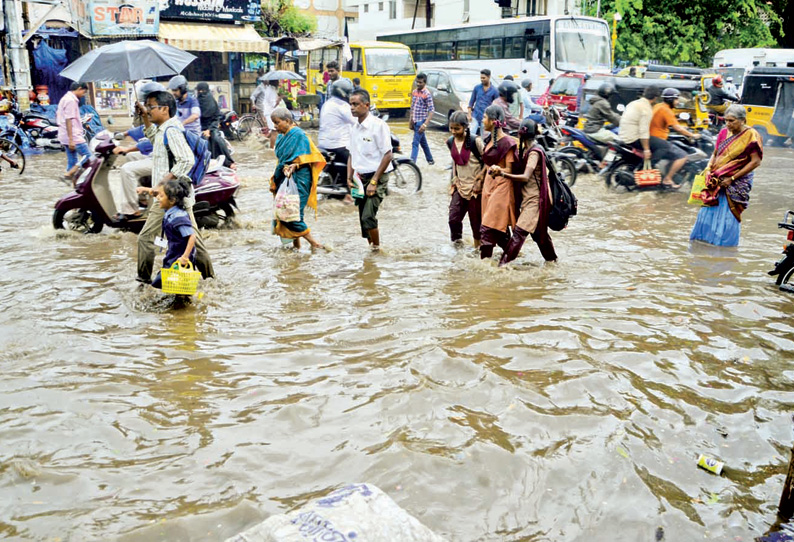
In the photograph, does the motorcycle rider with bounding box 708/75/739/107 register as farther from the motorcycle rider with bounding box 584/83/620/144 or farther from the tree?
the tree

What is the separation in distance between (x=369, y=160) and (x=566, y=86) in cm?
1389

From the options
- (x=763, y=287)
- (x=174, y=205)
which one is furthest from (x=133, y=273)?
(x=763, y=287)

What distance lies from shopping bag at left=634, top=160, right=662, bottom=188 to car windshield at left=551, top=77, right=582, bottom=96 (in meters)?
8.94

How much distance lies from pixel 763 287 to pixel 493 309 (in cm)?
258

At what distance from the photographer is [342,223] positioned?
9.26 m

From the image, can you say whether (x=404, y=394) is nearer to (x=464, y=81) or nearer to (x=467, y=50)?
(x=464, y=81)

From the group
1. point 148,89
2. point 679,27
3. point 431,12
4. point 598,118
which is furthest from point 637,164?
point 431,12

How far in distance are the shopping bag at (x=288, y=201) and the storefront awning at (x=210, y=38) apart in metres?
15.6

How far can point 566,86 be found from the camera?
19.7m

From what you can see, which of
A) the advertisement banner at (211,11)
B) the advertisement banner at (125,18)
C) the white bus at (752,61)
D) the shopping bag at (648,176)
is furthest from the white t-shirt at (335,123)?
the white bus at (752,61)

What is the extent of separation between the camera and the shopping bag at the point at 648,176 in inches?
Result: 430

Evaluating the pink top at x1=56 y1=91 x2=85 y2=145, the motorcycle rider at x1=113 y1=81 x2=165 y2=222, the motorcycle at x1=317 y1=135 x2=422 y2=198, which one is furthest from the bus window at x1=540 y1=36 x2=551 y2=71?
the motorcycle rider at x1=113 y1=81 x2=165 y2=222

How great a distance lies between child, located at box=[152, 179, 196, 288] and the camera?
5503 millimetres

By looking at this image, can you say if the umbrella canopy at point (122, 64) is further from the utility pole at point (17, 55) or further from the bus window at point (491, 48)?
the bus window at point (491, 48)
